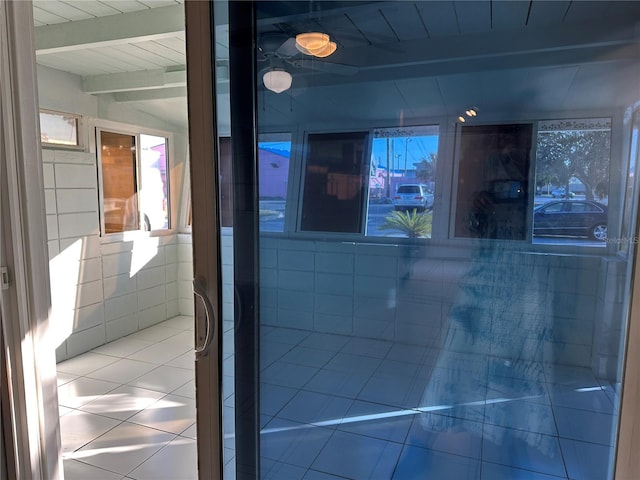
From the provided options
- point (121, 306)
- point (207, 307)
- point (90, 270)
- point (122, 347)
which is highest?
point (207, 307)

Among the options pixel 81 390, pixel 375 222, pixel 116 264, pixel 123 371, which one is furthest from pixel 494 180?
pixel 116 264

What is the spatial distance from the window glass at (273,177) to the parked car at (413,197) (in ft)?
0.93

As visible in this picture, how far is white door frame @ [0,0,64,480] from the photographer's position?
4.79ft

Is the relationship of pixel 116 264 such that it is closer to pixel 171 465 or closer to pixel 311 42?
pixel 171 465

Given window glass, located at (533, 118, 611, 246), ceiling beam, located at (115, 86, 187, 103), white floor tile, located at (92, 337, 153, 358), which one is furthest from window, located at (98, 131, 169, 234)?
window glass, located at (533, 118, 611, 246)

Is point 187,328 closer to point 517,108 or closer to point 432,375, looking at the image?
point 432,375

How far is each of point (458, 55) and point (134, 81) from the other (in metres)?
→ 3.49

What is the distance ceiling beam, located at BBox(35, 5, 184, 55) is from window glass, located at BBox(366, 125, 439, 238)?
2.02m

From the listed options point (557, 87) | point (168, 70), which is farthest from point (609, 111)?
point (168, 70)

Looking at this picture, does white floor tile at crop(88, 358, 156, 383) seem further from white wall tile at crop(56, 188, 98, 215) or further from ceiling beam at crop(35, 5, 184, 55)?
ceiling beam at crop(35, 5, 184, 55)

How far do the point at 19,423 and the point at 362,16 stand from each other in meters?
1.81

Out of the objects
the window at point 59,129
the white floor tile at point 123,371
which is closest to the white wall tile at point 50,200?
the window at point 59,129

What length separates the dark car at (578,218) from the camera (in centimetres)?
80

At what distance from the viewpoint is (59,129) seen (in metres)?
3.61
